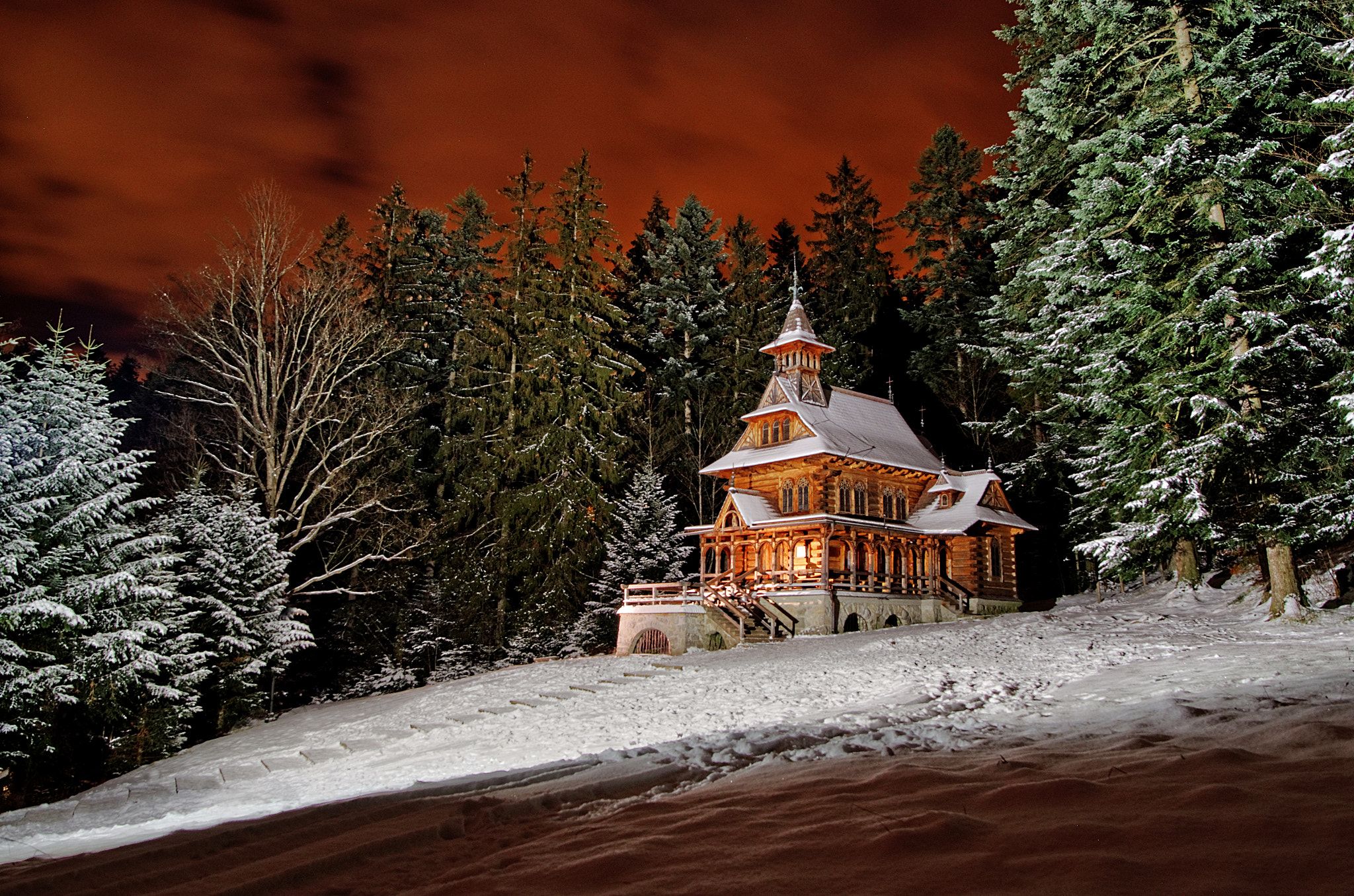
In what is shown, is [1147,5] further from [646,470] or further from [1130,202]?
[646,470]

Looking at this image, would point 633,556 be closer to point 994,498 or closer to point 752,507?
point 752,507

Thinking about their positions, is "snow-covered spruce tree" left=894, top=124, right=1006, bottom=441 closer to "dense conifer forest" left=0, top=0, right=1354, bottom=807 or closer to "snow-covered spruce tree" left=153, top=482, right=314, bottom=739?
"dense conifer forest" left=0, top=0, right=1354, bottom=807

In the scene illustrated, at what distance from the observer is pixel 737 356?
4853 cm

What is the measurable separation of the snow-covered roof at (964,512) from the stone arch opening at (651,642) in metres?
11.0

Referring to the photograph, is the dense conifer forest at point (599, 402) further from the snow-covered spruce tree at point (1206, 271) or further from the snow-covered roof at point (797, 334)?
the snow-covered roof at point (797, 334)

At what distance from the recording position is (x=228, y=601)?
20.2 meters

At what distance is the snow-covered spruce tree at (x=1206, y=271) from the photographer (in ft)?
54.9

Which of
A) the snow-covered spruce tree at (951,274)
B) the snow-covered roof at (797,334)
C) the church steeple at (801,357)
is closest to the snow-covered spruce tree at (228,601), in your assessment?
the church steeple at (801,357)

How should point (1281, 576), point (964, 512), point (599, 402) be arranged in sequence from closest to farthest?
1. point (1281, 576)
2. point (964, 512)
3. point (599, 402)

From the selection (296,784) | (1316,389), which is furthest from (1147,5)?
(296,784)

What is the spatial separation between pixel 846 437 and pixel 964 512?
5.37 metres

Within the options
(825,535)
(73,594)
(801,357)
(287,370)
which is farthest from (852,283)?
(73,594)

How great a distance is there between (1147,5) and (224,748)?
988 inches

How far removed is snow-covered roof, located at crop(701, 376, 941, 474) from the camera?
33031 millimetres
